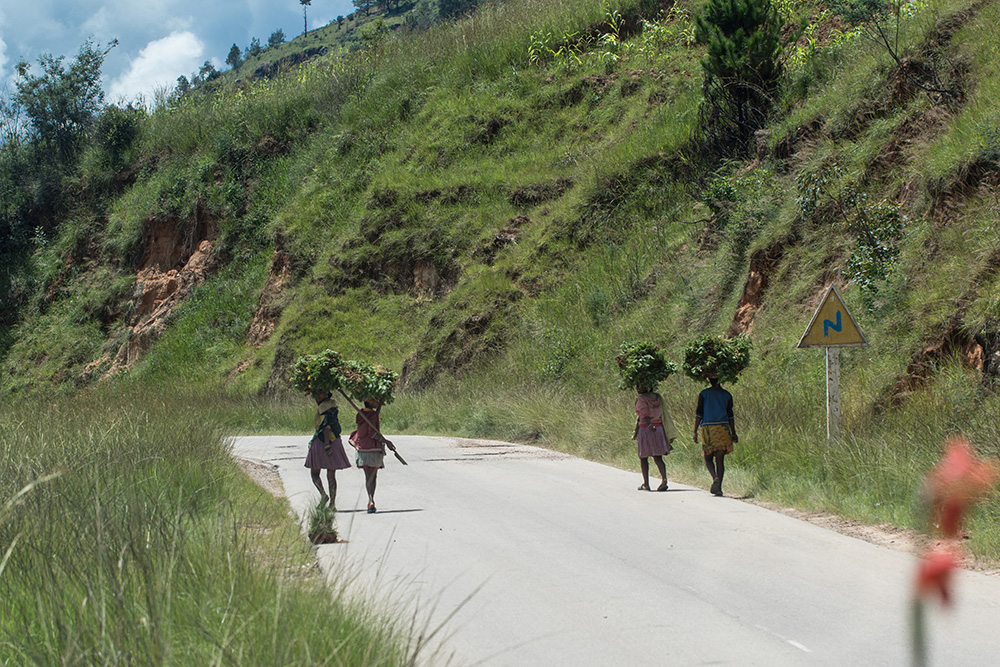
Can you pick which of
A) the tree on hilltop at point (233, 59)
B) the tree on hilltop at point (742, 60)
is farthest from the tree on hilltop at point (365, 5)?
the tree on hilltop at point (742, 60)

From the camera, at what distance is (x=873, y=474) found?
1040 cm

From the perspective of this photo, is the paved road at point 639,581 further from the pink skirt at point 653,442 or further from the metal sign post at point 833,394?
the metal sign post at point 833,394

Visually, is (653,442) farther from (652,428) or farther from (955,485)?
(955,485)

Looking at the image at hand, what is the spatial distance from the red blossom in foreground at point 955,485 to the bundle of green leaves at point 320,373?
402 inches

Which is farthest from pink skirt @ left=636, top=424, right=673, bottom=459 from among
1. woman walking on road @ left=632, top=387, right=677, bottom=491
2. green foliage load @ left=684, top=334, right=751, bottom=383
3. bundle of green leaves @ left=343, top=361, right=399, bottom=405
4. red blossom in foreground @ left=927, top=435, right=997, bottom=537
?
red blossom in foreground @ left=927, top=435, right=997, bottom=537

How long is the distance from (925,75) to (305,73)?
33.2m

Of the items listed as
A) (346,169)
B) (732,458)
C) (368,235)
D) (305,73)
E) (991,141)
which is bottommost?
(732,458)

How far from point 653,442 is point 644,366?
40.3 inches

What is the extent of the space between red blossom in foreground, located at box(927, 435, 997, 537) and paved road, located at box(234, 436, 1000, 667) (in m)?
2.25

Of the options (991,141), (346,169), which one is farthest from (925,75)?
(346,169)

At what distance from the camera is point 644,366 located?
12.6 meters

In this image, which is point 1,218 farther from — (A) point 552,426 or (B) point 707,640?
(B) point 707,640

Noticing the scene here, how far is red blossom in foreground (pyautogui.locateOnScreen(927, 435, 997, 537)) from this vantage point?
1061 mm

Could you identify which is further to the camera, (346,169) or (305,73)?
(305,73)
